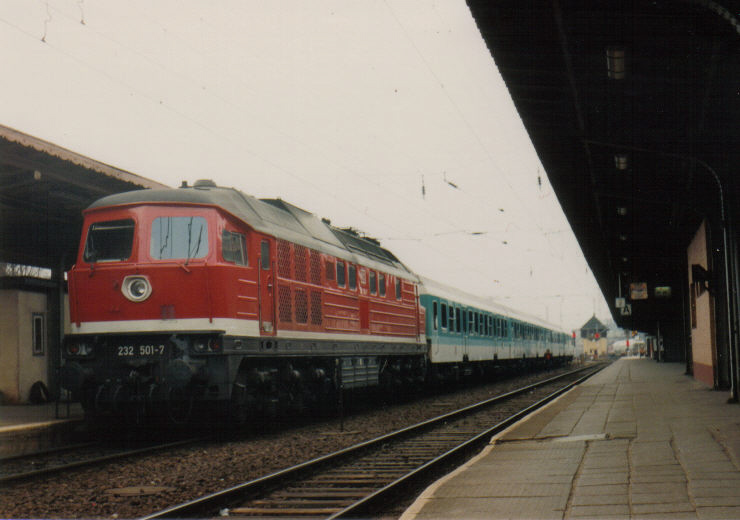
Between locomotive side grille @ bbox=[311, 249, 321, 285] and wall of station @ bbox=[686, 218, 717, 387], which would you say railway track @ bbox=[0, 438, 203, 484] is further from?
wall of station @ bbox=[686, 218, 717, 387]

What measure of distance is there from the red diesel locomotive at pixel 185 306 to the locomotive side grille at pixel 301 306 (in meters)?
0.02

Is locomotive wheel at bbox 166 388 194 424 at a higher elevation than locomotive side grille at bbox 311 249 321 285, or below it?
below

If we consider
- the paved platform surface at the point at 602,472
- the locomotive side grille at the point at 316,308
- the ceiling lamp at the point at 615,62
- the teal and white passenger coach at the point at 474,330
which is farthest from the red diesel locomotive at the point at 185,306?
the teal and white passenger coach at the point at 474,330

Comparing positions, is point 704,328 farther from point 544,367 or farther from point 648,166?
point 544,367

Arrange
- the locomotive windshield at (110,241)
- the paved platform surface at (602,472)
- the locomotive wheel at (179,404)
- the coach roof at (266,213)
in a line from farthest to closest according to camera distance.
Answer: the coach roof at (266,213) < the locomotive windshield at (110,241) < the locomotive wheel at (179,404) < the paved platform surface at (602,472)

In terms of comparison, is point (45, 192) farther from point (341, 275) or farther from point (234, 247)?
point (341, 275)

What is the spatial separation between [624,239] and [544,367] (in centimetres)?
3006

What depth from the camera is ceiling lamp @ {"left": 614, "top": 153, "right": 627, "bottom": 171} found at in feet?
51.7

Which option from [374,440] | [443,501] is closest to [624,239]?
[374,440]

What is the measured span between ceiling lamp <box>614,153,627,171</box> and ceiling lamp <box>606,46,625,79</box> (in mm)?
4764

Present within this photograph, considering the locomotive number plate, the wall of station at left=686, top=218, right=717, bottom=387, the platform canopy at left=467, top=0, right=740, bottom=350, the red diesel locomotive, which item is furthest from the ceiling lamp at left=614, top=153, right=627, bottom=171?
the locomotive number plate

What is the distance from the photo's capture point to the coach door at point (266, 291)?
12.5 m

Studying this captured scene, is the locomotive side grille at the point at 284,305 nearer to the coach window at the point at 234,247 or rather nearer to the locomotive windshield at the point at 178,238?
the coach window at the point at 234,247

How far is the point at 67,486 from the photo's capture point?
844 cm
